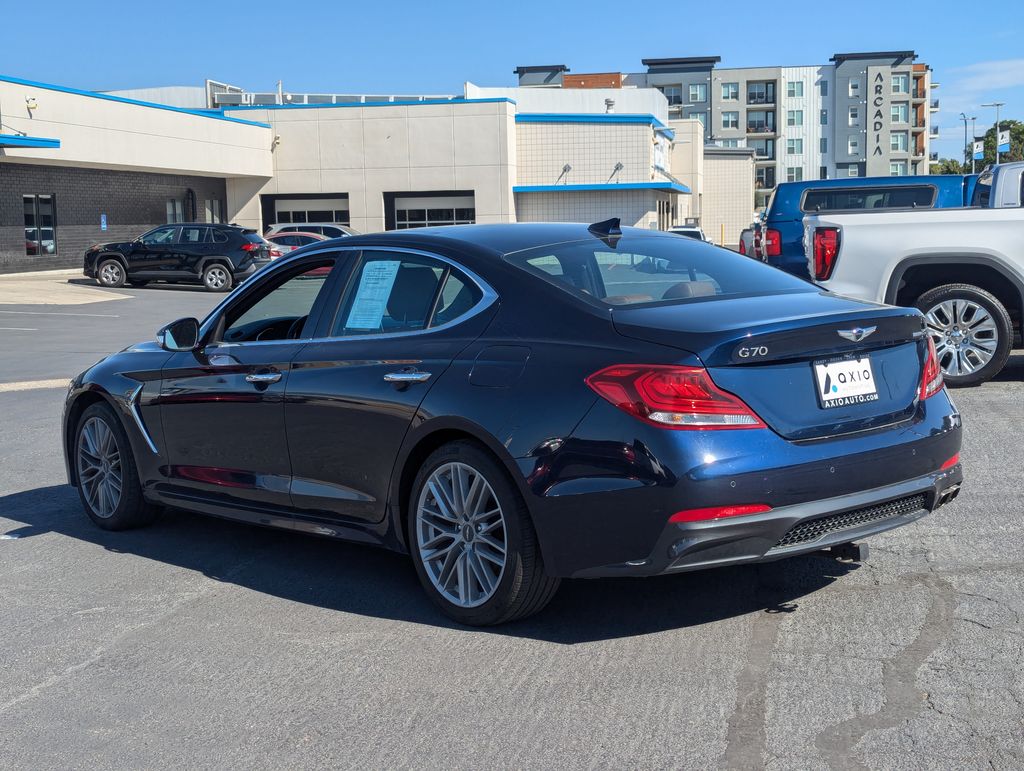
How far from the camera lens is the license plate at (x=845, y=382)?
4.46 m

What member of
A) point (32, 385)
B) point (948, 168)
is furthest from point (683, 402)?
point (948, 168)

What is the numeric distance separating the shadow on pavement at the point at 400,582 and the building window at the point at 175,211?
39342 mm

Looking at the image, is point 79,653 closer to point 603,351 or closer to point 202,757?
point 202,757

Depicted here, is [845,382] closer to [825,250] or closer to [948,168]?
[825,250]

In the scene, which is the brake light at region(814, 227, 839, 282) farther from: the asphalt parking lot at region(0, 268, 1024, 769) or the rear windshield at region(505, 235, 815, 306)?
the rear windshield at region(505, 235, 815, 306)

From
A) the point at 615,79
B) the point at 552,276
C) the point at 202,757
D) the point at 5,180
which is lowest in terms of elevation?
the point at 202,757

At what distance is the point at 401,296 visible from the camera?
535cm

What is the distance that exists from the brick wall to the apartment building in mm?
73709

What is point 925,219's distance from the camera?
34.3 ft

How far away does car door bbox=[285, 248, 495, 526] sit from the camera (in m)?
5.00

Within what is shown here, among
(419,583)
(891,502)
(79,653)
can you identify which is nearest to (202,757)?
(79,653)

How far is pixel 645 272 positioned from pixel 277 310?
2.10 meters

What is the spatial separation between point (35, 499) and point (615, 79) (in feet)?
222

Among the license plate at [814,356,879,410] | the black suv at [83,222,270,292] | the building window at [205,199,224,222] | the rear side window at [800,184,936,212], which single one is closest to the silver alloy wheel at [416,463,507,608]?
the license plate at [814,356,879,410]
